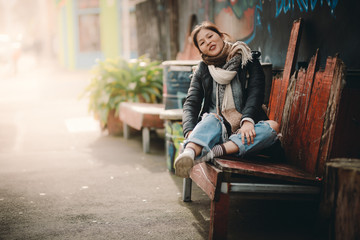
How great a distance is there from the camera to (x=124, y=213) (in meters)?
3.69

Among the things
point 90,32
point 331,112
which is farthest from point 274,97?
point 90,32

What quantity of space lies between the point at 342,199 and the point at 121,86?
5.30 metres

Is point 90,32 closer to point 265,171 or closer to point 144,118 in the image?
point 144,118

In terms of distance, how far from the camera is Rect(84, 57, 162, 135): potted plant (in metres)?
7.29

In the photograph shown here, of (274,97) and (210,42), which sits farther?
(274,97)

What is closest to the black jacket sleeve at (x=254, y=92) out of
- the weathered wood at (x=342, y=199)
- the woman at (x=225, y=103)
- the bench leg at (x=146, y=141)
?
the woman at (x=225, y=103)

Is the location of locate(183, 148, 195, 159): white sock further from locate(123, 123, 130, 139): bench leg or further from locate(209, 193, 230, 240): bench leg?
locate(123, 123, 130, 139): bench leg

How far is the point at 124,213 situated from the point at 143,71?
4218 millimetres

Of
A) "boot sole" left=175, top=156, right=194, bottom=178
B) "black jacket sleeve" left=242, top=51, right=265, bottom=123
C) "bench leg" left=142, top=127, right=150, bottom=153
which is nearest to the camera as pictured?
"boot sole" left=175, top=156, right=194, bottom=178

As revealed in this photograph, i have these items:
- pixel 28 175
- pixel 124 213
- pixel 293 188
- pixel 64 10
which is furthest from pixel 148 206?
pixel 64 10

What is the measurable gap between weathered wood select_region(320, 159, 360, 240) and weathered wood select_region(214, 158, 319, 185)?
0.25 meters

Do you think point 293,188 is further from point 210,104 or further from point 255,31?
point 255,31

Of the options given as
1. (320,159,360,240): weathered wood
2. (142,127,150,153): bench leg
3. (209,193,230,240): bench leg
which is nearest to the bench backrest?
(320,159,360,240): weathered wood

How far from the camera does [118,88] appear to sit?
24.2 ft
